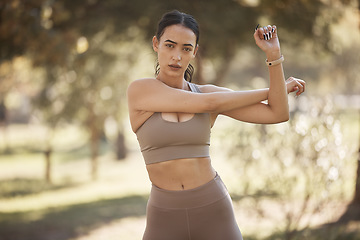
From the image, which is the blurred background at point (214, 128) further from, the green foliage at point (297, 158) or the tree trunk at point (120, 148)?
the tree trunk at point (120, 148)

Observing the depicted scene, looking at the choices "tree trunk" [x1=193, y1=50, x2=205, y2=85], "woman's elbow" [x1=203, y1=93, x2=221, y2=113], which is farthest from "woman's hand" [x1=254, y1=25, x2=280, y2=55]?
"tree trunk" [x1=193, y1=50, x2=205, y2=85]

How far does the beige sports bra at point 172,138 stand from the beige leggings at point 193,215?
6.4 inches

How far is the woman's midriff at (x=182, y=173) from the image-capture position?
2.27 meters

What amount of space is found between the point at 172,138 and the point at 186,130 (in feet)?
0.24

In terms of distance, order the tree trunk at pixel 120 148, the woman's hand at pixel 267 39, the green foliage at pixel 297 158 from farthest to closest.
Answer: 1. the tree trunk at pixel 120 148
2. the green foliage at pixel 297 158
3. the woman's hand at pixel 267 39

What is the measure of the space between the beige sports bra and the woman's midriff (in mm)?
27

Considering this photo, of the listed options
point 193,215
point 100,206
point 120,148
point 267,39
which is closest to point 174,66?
point 267,39

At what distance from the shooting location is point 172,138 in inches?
87.6

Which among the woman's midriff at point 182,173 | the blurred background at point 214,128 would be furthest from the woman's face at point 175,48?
the blurred background at point 214,128

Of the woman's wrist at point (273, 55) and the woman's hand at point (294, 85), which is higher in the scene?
the woman's wrist at point (273, 55)

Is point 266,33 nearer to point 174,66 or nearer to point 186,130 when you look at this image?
point 174,66

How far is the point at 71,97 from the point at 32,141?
780 inches

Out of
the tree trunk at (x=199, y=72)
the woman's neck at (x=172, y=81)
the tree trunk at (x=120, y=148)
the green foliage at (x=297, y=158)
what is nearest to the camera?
the woman's neck at (x=172, y=81)

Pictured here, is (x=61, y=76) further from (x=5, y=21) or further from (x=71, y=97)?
(x=5, y=21)
